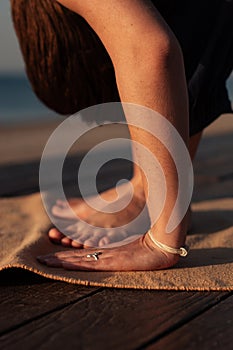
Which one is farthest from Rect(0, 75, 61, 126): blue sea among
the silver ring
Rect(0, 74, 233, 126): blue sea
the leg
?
the silver ring

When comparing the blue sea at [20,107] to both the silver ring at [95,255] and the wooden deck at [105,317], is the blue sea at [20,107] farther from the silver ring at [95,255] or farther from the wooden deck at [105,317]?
the wooden deck at [105,317]

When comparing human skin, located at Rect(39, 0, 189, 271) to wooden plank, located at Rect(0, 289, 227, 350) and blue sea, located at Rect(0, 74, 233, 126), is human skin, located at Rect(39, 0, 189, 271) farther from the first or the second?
blue sea, located at Rect(0, 74, 233, 126)

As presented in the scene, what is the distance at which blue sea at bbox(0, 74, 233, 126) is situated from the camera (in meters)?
12.1

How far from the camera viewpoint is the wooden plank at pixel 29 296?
4.07ft

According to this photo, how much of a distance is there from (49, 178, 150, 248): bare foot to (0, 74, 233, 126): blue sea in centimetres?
816

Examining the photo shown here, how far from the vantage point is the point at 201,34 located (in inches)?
75.4

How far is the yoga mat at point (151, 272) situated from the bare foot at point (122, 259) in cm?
2

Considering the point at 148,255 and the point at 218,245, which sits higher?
the point at 148,255

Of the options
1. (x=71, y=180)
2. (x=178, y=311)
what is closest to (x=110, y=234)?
(x=178, y=311)

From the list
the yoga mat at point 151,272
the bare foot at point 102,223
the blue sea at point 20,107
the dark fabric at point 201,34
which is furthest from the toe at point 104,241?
the blue sea at point 20,107

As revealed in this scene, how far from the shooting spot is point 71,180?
9.40 ft

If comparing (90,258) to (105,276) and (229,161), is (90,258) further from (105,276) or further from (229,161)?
(229,161)

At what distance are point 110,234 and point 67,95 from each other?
20.7 inches

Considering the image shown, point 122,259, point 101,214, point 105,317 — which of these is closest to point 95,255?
point 122,259
